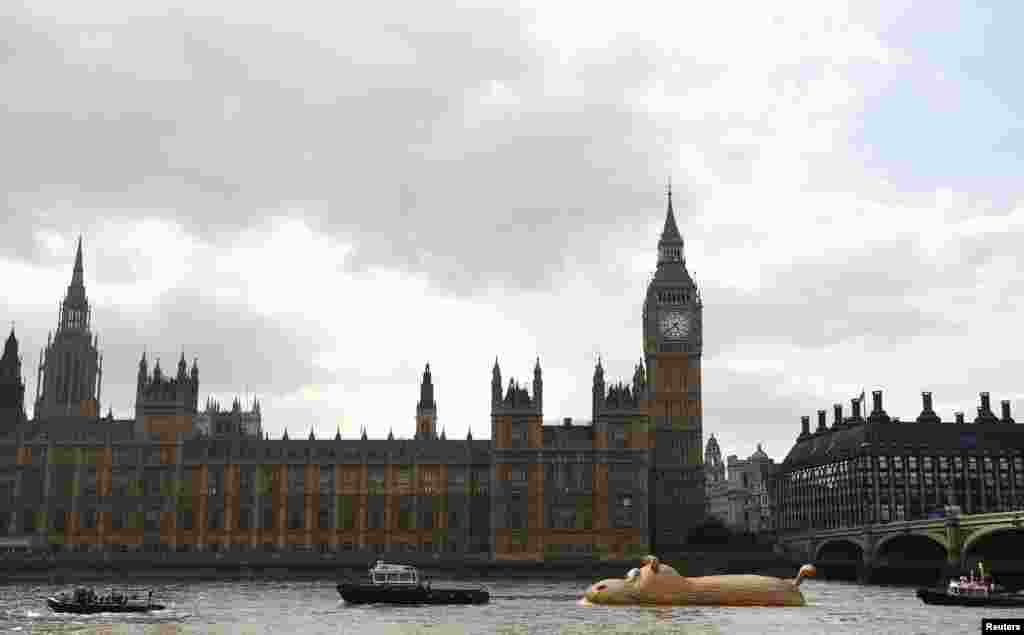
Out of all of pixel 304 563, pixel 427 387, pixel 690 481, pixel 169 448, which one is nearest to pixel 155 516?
pixel 169 448

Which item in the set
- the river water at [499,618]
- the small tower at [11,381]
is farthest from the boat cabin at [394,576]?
the small tower at [11,381]

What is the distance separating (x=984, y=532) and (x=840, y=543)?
4418 cm

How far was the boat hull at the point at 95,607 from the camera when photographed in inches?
2800

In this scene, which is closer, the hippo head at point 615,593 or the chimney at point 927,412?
the hippo head at point 615,593

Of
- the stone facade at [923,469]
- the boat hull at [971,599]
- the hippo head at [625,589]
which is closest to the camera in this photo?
the hippo head at [625,589]

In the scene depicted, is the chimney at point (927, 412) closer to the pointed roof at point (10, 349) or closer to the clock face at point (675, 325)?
the clock face at point (675, 325)

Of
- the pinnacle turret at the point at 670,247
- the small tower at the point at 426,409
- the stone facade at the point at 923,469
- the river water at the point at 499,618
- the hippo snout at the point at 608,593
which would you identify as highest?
the pinnacle turret at the point at 670,247

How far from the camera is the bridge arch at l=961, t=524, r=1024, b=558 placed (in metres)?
107

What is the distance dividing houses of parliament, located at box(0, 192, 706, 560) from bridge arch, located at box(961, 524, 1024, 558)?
120ft

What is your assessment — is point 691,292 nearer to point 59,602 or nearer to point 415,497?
point 415,497

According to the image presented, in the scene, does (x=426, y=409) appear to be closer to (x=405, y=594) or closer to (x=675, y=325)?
(x=675, y=325)

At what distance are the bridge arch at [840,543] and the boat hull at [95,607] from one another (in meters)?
88.7

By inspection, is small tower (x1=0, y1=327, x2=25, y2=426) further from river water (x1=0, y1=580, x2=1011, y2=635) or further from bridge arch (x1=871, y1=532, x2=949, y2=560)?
bridge arch (x1=871, y1=532, x2=949, y2=560)

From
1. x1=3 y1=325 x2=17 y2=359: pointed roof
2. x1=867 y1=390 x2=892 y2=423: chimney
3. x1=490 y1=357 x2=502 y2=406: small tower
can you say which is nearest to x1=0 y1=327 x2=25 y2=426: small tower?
x1=3 y1=325 x2=17 y2=359: pointed roof
